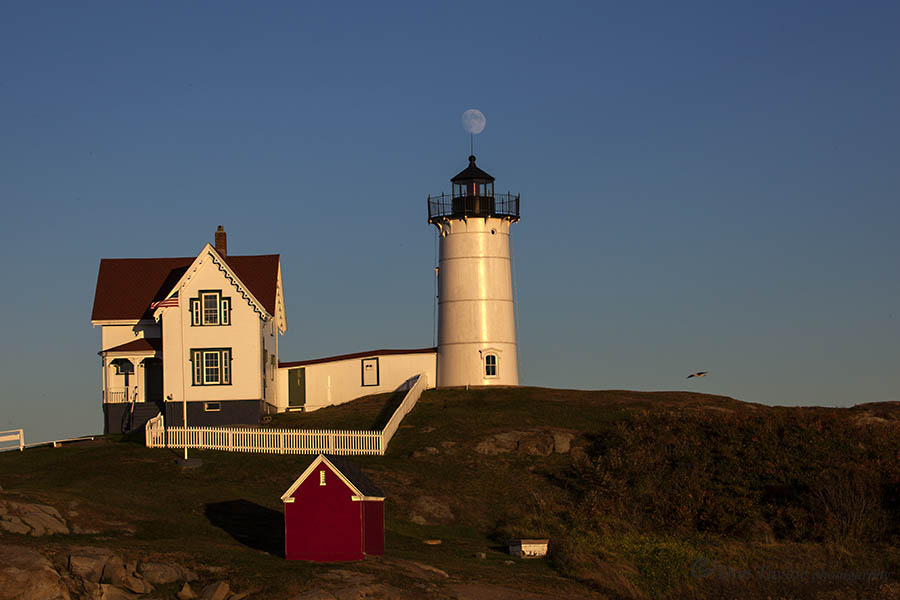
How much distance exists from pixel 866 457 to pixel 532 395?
18.0 m

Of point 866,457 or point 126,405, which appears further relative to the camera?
point 126,405

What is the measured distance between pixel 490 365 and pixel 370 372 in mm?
6098

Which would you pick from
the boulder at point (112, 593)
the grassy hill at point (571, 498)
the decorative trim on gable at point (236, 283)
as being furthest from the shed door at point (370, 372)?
the boulder at point (112, 593)

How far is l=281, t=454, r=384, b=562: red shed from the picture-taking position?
2780 cm

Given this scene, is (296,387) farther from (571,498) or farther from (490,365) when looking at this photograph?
(571,498)

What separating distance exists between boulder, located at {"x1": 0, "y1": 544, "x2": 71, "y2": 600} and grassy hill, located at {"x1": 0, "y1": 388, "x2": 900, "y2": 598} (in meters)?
2.23

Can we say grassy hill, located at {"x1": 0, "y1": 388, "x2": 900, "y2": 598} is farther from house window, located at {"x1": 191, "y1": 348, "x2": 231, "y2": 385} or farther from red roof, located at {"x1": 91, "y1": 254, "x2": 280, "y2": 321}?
red roof, located at {"x1": 91, "y1": 254, "x2": 280, "y2": 321}

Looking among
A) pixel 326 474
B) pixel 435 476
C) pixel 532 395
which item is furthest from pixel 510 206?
pixel 326 474

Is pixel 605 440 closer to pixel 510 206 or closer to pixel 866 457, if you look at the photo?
pixel 866 457

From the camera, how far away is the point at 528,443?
45.2 m

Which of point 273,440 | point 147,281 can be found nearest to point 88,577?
point 273,440

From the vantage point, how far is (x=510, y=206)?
199 ft

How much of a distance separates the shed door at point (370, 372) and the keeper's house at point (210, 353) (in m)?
0.05

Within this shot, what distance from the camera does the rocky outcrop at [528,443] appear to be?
44.7 metres
